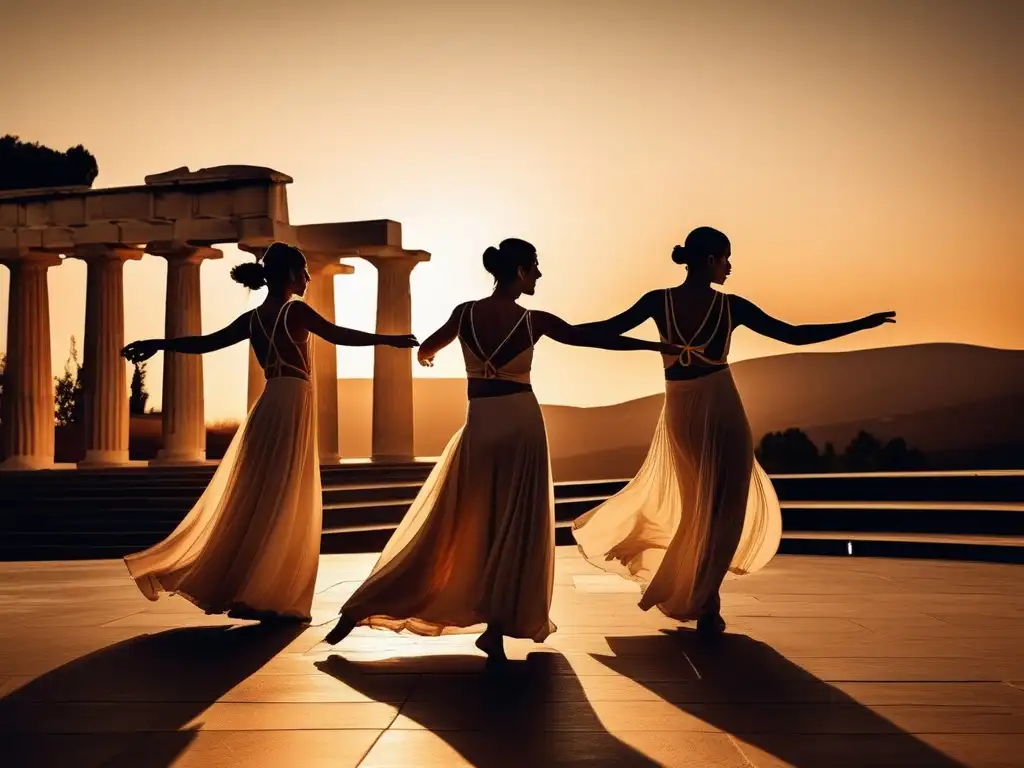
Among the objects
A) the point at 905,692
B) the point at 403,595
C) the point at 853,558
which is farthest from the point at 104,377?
the point at 905,692

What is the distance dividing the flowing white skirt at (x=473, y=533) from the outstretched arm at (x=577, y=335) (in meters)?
0.43

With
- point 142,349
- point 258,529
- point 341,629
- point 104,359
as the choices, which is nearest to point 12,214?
point 104,359

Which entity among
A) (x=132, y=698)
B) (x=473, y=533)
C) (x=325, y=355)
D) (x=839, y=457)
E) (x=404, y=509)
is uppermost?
(x=325, y=355)

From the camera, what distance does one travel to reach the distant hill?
50406mm

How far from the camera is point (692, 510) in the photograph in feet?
32.2

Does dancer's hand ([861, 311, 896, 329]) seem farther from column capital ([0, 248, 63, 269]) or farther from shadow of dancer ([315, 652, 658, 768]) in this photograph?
column capital ([0, 248, 63, 269])

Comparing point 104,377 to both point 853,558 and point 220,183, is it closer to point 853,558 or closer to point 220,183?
point 220,183

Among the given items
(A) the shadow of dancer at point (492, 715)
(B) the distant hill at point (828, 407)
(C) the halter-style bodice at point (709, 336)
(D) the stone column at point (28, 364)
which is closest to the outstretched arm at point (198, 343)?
(A) the shadow of dancer at point (492, 715)

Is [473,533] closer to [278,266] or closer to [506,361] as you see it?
[506,361]

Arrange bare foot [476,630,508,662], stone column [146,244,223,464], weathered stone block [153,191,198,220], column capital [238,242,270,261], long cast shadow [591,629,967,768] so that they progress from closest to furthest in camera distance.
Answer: long cast shadow [591,629,967,768] → bare foot [476,630,508,662] → column capital [238,242,270,261] → stone column [146,244,223,464] → weathered stone block [153,191,198,220]

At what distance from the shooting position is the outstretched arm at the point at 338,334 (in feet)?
30.1

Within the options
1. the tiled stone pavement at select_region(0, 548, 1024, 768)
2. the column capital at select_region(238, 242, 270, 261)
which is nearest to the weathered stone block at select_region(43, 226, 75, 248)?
the column capital at select_region(238, 242, 270, 261)

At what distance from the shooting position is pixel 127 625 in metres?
10.2

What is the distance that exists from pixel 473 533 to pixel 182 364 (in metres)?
22.3
